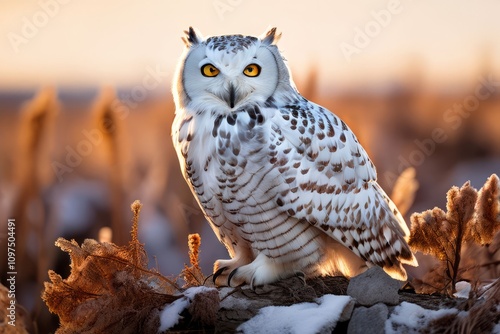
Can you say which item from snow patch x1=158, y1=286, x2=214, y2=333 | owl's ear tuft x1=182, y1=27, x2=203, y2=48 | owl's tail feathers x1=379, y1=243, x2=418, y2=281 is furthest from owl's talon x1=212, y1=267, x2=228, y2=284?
owl's ear tuft x1=182, y1=27, x2=203, y2=48

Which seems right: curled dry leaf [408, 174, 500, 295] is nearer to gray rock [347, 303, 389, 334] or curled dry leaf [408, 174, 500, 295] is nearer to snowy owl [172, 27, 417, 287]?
snowy owl [172, 27, 417, 287]

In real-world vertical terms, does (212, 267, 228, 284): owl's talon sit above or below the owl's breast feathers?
below

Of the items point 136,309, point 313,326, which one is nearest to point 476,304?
point 313,326

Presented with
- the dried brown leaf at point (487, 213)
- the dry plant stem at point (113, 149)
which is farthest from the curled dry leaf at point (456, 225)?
the dry plant stem at point (113, 149)

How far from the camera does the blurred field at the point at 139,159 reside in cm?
191

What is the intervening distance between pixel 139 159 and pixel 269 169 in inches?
37.4

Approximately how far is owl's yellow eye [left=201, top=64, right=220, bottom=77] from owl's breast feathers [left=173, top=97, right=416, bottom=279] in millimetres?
94

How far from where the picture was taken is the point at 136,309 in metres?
1.49

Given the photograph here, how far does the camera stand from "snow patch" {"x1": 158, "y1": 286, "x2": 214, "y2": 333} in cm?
145

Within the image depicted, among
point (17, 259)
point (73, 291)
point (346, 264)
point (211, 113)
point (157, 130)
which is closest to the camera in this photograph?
point (73, 291)

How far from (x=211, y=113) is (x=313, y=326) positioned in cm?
56

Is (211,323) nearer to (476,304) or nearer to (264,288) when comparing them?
(264,288)

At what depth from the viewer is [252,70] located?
65.2 inches

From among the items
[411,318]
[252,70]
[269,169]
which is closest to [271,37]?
[252,70]
